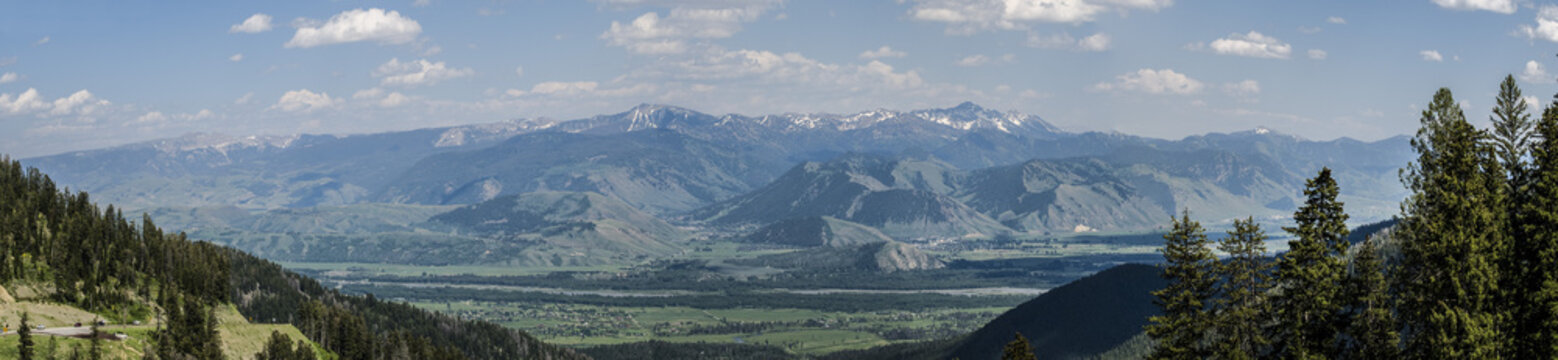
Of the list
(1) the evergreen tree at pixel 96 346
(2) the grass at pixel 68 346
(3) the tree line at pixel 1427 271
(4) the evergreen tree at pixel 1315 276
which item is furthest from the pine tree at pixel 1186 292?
(2) the grass at pixel 68 346

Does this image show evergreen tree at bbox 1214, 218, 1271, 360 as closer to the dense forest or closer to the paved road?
the dense forest

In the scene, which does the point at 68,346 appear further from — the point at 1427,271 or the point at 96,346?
the point at 1427,271

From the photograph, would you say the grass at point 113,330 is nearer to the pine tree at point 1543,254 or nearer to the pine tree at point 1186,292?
the pine tree at point 1186,292

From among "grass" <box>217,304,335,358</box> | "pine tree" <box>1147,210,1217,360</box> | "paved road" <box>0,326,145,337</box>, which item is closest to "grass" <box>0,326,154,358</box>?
"paved road" <box>0,326,145,337</box>

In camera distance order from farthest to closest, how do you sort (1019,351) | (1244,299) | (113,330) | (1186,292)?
(113,330) < (1019,351) < (1186,292) < (1244,299)

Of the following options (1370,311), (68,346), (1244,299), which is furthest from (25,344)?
(1370,311)

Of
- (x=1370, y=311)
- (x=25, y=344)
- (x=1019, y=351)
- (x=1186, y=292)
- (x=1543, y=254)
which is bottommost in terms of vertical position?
(x=25, y=344)

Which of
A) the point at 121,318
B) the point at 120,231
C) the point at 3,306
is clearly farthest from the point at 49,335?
the point at 120,231

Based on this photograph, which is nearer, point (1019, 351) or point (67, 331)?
point (1019, 351)
